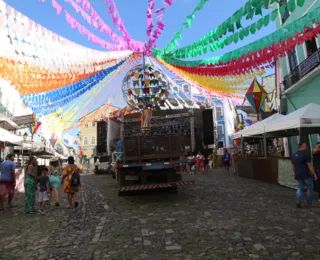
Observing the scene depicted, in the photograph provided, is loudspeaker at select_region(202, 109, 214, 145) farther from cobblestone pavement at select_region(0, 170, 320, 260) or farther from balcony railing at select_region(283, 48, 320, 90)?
cobblestone pavement at select_region(0, 170, 320, 260)

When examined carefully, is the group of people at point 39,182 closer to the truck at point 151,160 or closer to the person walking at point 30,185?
the person walking at point 30,185

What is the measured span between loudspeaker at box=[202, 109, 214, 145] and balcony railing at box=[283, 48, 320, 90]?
5671 millimetres

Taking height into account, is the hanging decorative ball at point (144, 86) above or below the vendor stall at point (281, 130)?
above

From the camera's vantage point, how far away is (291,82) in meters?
17.8

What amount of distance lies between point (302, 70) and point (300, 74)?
356mm

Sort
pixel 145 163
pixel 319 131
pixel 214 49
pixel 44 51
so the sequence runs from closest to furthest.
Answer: pixel 44 51 < pixel 214 49 < pixel 145 163 < pixel 319 131

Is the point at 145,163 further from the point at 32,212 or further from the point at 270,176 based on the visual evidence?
the point at 270,176

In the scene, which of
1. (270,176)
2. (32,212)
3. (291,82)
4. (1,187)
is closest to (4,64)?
(1,187)

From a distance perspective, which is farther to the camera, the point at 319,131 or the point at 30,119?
the point at 30,119

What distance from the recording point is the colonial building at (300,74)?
1475cm

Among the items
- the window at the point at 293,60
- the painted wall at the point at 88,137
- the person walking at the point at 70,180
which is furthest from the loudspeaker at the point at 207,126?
the painted wall at the point at 88,137

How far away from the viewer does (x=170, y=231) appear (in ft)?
17.0

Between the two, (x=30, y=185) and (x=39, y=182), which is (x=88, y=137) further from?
(x=30, y=185)

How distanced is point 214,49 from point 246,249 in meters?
5.43
